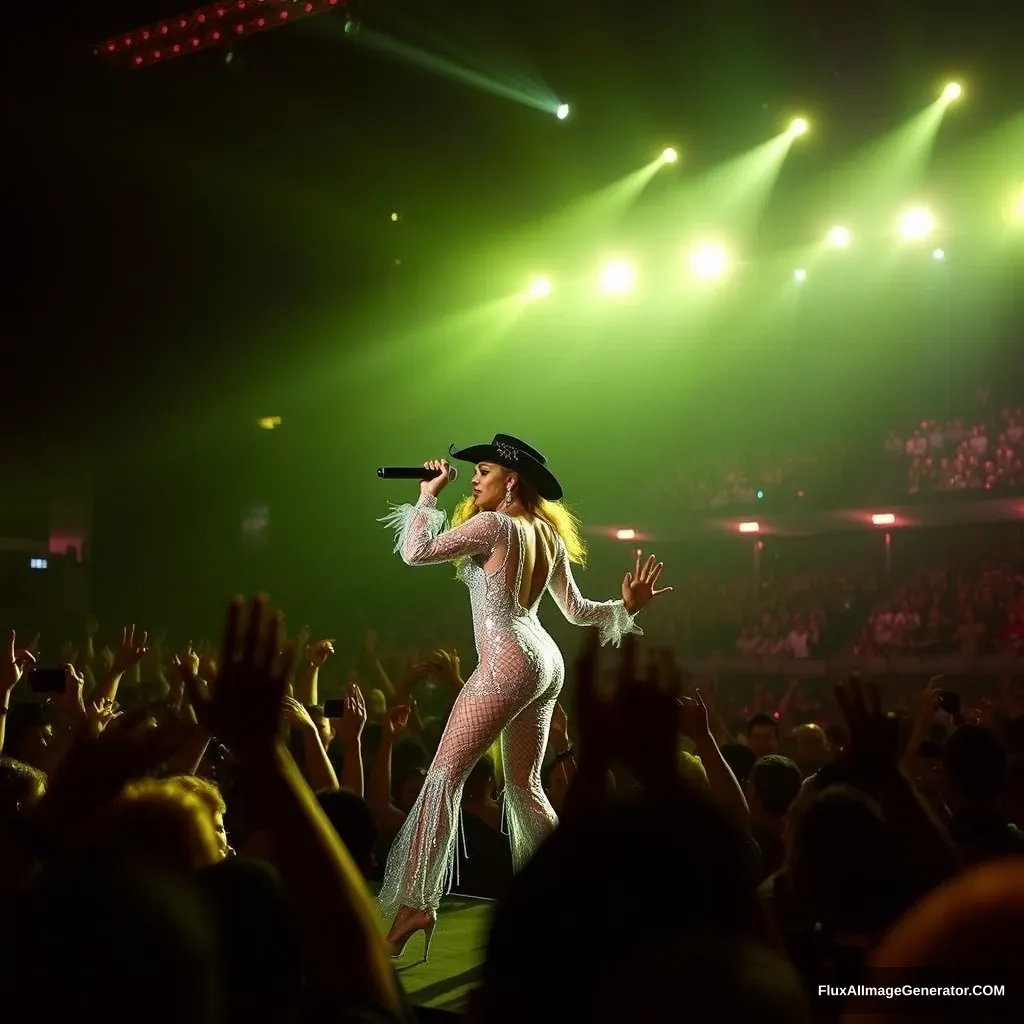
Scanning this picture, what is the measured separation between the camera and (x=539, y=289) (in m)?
14.7

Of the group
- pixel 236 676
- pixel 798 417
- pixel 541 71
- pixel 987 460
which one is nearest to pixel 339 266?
pixel 541 71

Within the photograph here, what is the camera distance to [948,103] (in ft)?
32.6

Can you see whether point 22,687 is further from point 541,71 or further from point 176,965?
point 176,965

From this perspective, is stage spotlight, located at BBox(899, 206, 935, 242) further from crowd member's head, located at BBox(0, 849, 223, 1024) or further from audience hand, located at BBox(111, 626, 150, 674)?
crowd member's head, located at BBox(0, 849, 223, 1024)

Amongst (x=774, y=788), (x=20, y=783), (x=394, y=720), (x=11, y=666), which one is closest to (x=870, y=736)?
(x=774, y=788)

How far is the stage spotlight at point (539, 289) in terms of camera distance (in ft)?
47.4

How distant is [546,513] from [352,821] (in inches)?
74.5

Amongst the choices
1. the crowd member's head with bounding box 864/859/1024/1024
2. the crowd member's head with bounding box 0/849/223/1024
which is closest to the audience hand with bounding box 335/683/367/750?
the crowd member's head with bounding box 0/849/223/1024

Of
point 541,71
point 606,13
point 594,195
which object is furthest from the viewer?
point 594,195

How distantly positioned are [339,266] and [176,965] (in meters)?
12.6

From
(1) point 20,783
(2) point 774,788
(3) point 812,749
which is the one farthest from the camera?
(3) point 812,749

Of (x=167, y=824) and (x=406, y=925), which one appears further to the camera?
(x=406, y=925)

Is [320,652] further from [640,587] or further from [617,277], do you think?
[617,277]

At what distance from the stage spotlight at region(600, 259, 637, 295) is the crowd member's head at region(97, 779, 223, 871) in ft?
40.9
